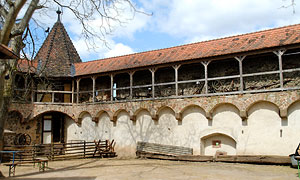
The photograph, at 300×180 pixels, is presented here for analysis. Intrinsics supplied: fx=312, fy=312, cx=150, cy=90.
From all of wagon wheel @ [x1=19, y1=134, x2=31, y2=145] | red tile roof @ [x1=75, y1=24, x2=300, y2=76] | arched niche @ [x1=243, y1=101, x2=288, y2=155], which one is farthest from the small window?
wagon wheel @ [x1=19, y1=134, x2=31, y2=145]

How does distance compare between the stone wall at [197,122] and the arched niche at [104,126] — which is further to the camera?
the arched niche at [104,126]

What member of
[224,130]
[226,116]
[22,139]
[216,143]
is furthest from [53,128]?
[226,116]

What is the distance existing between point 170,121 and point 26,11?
9.13 m

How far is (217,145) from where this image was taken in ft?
50.4

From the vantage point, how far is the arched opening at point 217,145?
1500 centimetres

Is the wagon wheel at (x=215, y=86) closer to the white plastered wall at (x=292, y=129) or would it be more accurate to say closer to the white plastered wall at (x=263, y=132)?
the white plastered wall at (x=263, y=132)

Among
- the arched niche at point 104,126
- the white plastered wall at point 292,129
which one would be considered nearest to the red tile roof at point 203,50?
the arched niche at point 104,126

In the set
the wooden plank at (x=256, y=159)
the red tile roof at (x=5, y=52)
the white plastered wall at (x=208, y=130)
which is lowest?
the wooden plank at (x=256, y=159)

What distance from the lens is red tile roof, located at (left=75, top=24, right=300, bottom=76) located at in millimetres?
14352

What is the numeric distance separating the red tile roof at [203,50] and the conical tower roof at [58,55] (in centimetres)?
104

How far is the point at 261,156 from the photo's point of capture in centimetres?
1323

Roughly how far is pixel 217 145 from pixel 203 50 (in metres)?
4.97

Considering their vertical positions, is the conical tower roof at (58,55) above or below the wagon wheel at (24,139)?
above

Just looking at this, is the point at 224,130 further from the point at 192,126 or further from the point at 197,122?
the point at 192,126
